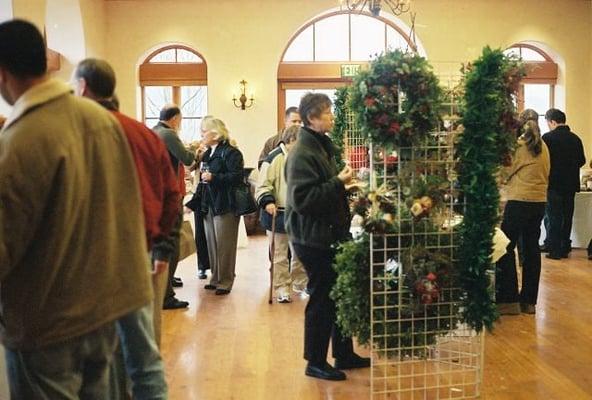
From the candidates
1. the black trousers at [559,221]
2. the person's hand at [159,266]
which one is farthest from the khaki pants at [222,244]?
the black trousers at [559,221]

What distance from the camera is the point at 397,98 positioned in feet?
10.4

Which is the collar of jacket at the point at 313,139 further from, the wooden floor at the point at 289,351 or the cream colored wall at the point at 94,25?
the cream colored wall at the point at 94,25

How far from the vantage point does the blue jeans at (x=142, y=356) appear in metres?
2.42

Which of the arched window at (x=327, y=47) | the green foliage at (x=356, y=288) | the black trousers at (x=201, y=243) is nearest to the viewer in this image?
the green foliage at (x=356, y=288)

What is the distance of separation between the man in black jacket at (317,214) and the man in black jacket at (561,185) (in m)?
4.45

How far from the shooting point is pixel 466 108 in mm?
3240

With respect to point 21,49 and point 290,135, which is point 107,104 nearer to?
point 21,49

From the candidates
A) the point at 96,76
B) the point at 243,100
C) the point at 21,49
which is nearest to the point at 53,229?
the point at 21,49

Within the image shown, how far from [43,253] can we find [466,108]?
2.15 metres

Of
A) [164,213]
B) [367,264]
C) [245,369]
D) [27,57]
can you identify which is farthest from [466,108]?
[27,57]

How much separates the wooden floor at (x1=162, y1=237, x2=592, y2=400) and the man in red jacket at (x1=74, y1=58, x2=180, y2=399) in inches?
39.9

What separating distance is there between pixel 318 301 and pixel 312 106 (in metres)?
0.98

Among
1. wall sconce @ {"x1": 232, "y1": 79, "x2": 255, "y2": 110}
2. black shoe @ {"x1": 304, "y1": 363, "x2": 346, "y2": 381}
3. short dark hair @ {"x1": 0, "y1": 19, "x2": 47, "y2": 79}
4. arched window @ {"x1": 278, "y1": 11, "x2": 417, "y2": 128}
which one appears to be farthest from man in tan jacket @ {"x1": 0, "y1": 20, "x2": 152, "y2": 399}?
arched window @ {"x1": 278, "y1": 11, "x2": 417, "y2": 128}

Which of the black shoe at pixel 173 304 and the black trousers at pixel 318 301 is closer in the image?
the black trousers at pixel 318 301
